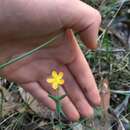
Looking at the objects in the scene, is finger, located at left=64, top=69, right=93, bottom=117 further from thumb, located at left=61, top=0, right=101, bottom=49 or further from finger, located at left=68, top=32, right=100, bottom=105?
thumb, located at left=61, top=0, right=101, bottom=49

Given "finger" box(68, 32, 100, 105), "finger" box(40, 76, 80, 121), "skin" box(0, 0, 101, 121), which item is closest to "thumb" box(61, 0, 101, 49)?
"skin" box(0, 0, 101, 121)

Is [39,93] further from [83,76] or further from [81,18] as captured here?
[81,18]

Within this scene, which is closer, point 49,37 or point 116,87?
point 49,37

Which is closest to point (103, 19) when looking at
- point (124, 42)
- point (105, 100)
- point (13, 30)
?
point (124, 42)

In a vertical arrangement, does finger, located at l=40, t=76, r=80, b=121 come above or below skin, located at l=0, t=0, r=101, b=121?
below

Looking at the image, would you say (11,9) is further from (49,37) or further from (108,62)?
(108,62)

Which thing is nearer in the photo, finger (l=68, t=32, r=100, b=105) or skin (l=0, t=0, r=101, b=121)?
skin (l=0, t=0, r=101, b=121)

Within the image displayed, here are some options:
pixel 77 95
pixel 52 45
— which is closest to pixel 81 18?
pixel 52 45
